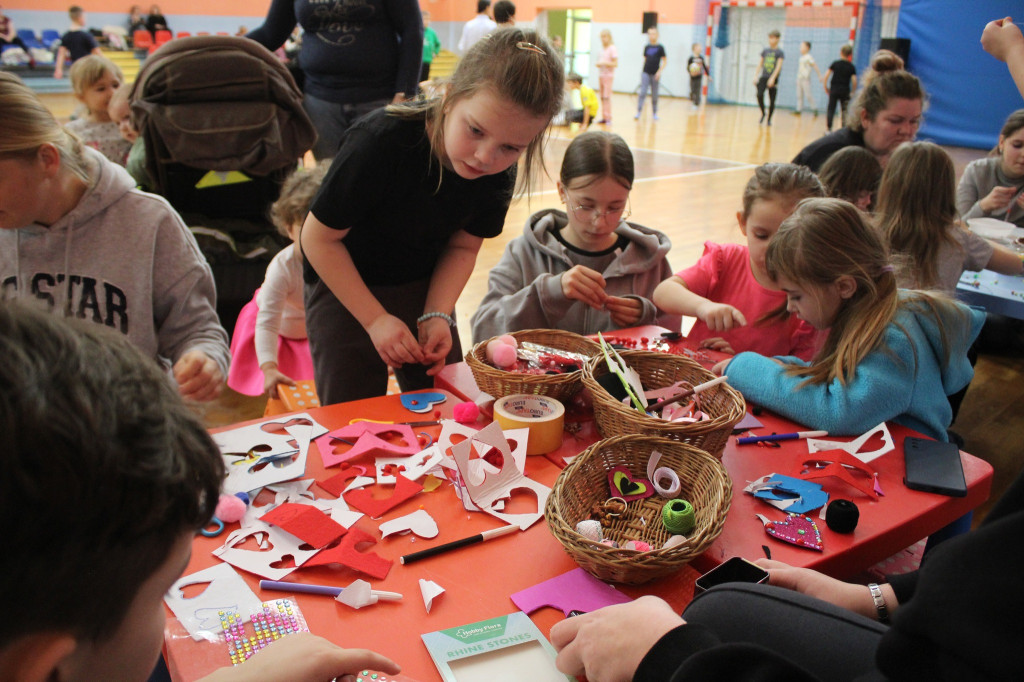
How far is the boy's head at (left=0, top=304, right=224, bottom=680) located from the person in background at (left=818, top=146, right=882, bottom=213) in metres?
2.14

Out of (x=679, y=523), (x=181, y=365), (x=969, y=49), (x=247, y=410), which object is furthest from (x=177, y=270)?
(x=969, y=49)

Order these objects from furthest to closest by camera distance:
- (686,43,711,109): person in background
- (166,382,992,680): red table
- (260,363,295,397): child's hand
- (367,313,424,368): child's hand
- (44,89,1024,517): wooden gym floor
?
(686,43,711,109): person in background → (44,89,1024,517): wooden gym floor → (260,363,295,397): child's hand → (367,313,424,368): child's hand → (166,382,992,680): red table

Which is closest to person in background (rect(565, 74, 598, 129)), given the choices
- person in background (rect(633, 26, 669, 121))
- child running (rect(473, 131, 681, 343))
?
person in background (rect(633, 26, 669, 121))

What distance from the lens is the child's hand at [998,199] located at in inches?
107

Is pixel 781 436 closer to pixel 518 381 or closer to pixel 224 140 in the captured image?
pixel 518 381

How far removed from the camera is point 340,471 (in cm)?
108

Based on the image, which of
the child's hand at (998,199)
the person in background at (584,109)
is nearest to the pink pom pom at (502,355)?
the child's hand at (998,199)

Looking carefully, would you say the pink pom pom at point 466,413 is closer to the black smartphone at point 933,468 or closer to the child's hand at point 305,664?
the child's hand at point 305,664

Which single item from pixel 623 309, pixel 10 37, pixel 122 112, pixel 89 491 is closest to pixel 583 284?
pixel 623 309

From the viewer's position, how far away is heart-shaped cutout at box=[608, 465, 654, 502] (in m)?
1.00

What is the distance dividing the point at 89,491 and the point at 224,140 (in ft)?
8.43

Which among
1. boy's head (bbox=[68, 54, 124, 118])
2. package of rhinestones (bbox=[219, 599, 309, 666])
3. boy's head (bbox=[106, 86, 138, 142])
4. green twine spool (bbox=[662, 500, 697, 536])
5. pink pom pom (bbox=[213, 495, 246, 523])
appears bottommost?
package of rhinestones (bbox=[219, 599, 309, 666])

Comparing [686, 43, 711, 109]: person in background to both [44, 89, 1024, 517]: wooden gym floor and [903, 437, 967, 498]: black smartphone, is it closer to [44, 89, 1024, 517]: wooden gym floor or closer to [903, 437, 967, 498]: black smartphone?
[44, 89, 1024, 517]: wooden gym floor

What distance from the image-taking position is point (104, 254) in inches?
53.8
